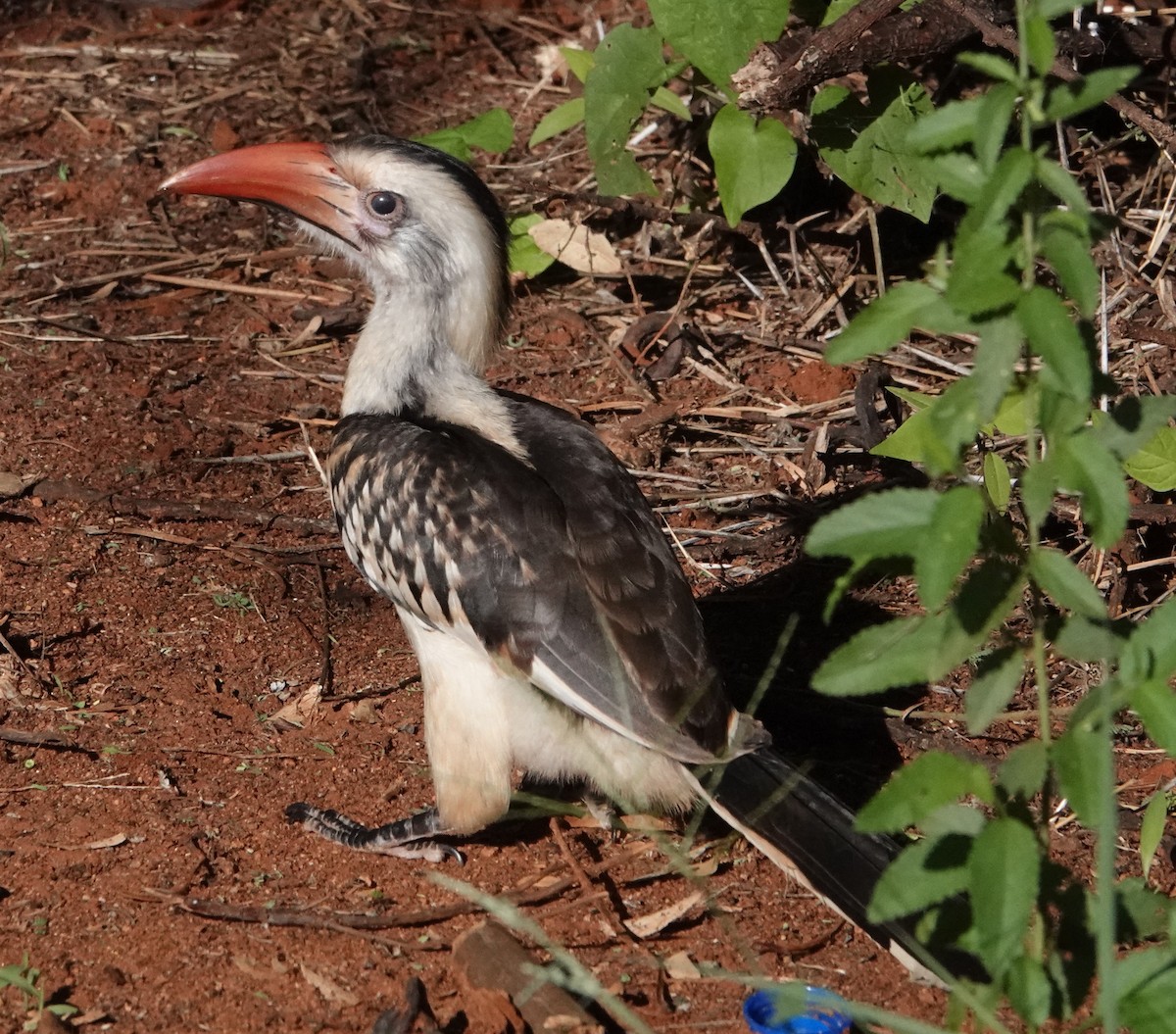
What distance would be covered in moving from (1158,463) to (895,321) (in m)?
1.99

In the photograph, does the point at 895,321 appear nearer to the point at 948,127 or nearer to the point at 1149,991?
the point at 948,127

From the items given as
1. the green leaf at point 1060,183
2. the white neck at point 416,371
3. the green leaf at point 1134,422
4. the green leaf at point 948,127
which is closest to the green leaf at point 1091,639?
the green leaf at point 1134,422

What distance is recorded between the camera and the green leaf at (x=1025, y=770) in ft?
6.92

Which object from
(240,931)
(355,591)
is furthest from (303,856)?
(355,591)

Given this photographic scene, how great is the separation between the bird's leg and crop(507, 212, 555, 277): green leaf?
269cm

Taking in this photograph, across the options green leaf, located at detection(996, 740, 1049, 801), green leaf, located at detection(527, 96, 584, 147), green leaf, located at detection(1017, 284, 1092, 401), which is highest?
green leaf, located at detection(1017, 284, 1092, 401)

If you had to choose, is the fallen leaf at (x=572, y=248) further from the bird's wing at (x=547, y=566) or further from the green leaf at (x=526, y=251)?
the bird's wing at (x=547, y=566)

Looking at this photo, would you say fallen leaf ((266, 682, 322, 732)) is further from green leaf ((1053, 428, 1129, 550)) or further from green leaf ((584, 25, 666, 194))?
green leaf ((1053, 428, 1129, 550))

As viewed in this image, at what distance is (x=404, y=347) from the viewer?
4098 millimetres

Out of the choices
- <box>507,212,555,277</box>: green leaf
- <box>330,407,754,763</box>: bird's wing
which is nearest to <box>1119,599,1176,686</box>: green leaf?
<box>330,407,754,763</box>: bird's wing

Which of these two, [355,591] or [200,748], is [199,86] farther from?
[200,748]

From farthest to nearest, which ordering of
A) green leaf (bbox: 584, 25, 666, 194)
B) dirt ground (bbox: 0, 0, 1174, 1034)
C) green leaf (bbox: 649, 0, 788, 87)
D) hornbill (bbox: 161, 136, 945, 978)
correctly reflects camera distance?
green leaf (bbox: 584, 25, 666, 194), green leaf (bbox: 649, 0, 788, 87), hornbill (bbox: 161, 136, 945, 978), dirt ground (bbox: 0, 0, 1174, 1034)

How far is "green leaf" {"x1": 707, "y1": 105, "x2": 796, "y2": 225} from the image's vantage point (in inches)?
182

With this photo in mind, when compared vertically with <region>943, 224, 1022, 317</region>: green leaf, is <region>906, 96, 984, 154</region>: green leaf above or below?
above
